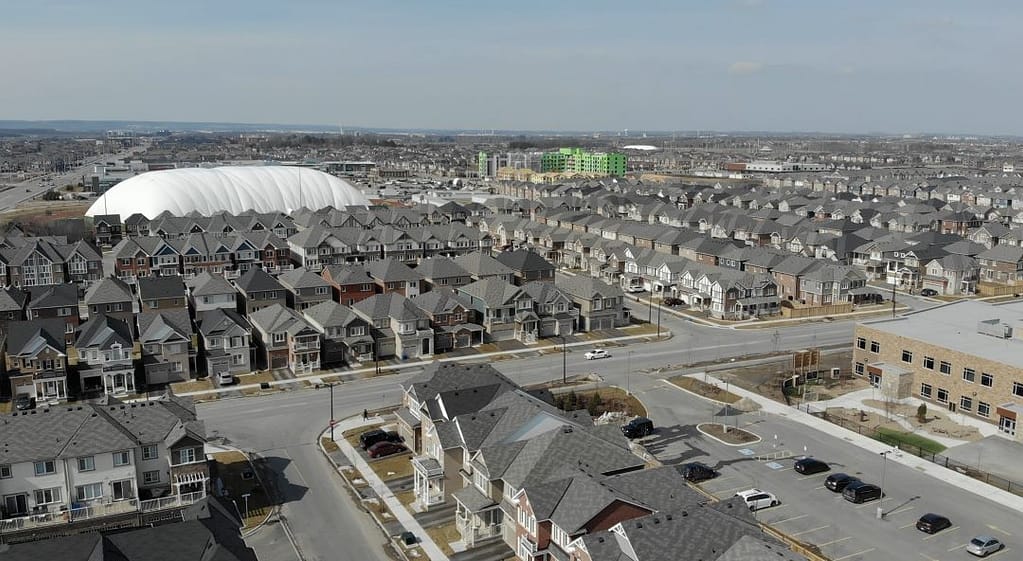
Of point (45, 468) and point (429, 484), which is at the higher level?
point (45, 468)

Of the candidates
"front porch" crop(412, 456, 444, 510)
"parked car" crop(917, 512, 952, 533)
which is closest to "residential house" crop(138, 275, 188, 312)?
"front porch" crop(412, 456, 444, 510)

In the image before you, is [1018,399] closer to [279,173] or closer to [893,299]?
[893,299]

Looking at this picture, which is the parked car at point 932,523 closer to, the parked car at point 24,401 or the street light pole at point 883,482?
the street light pole at point 883,482

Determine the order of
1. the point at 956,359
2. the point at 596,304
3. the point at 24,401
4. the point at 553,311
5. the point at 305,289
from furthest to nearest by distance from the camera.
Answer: the point at 305,289 < the point at 596,304 < the point at 553,311 < the point at 956,359 < the point at 24,401

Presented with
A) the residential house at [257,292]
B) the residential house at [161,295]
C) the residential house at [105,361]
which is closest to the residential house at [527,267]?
the residential house at [257,292]

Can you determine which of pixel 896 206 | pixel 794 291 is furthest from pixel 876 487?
pixel 896 206

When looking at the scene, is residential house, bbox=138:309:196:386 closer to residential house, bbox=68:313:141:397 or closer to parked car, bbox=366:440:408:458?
residential house, bbox=68:313:141:397

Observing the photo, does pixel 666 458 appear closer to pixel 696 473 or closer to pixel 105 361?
pixel 696 473

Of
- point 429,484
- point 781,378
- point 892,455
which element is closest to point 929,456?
point 892,455
